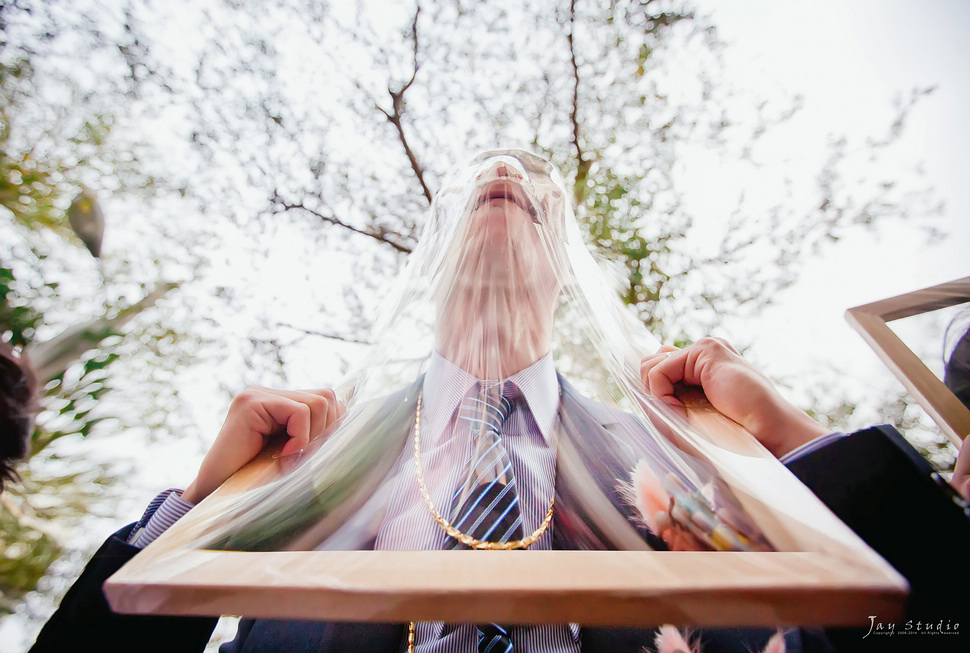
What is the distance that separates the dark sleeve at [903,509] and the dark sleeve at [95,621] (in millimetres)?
868

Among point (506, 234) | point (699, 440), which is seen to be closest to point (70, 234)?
point (506, 234)

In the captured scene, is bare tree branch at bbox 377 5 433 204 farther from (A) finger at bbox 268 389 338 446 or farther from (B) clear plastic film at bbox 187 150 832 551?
(A) finger at bbox 268 389 338 446

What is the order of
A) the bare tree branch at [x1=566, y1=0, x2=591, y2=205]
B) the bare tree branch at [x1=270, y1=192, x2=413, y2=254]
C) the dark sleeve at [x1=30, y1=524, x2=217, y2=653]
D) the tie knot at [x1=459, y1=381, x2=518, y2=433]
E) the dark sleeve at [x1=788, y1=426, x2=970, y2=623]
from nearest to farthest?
the dark sleeve at [x1=788, y1=426, x2=970, y2=623]
the dark sleeve at [x1=30, y1=524, x2=217, y2=653]
the tie knot at [x1=459, y1=381, x2=518, y2=433]
the bare tree branch at [x1=566, y1=0, x2=591, y2=205]
the bare tree branch at [x1=270, y1=192, x2=413, y2=254]

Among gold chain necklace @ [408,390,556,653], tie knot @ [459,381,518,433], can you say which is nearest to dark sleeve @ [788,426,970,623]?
gold chain necklace @ [408,390,556,653]

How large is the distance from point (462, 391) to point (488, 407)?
0.26ft

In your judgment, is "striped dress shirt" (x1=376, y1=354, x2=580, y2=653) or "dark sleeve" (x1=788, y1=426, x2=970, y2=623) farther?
"striped dress shirt" (x1=376, y1=354, x2=580, y2=653)

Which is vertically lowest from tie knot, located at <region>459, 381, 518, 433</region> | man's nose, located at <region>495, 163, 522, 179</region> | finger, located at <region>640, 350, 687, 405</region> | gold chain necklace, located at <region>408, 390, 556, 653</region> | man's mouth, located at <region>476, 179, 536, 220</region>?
gold chain necklace, located at <region>408, 390, 556, 653</region>

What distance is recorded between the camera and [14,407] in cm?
104

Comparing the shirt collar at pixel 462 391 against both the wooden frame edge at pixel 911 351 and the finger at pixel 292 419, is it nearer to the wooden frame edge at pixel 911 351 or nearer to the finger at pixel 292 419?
the finger at pixel 292 419

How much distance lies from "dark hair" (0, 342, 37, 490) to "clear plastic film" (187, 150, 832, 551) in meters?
1.00

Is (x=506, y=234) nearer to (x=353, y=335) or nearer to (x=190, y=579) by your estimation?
(x=190, y=579)

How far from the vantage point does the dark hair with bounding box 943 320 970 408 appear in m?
0.63

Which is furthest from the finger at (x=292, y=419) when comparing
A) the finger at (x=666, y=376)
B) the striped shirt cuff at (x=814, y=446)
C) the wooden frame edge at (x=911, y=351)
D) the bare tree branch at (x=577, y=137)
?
the bare tree branch at (x=577, y=137)

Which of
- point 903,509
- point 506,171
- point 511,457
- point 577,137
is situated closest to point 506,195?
point 506,171
